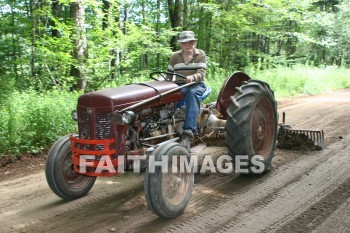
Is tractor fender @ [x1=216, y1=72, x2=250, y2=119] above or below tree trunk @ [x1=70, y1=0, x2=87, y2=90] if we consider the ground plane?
below

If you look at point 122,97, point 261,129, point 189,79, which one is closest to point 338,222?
point 261,129

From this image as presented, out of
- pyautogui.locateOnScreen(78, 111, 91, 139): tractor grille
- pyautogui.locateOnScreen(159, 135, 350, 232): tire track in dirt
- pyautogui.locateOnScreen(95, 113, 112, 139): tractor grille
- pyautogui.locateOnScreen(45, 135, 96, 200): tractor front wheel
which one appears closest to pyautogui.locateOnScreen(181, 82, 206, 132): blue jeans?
pyautogui.locateOnScreen(159, 135, 350, 232): tire track in dirt

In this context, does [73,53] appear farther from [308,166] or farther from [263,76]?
[263,76]

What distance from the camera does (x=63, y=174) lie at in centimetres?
395

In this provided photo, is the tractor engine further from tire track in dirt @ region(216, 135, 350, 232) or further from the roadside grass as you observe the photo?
the roadside grass

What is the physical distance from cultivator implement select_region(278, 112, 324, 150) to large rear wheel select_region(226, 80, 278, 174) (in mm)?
1007

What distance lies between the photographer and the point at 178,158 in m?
3.67

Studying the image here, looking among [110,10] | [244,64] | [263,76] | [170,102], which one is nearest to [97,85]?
[110,10]

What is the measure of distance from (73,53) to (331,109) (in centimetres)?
713

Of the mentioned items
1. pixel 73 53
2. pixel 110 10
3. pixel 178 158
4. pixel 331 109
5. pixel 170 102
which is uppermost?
pixel 110 10

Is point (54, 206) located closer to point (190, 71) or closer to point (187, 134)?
point (187, 134)

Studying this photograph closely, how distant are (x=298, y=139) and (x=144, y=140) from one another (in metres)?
3.19

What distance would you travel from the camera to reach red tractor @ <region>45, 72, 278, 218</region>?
3.52 meters

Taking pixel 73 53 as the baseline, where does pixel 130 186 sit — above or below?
below
